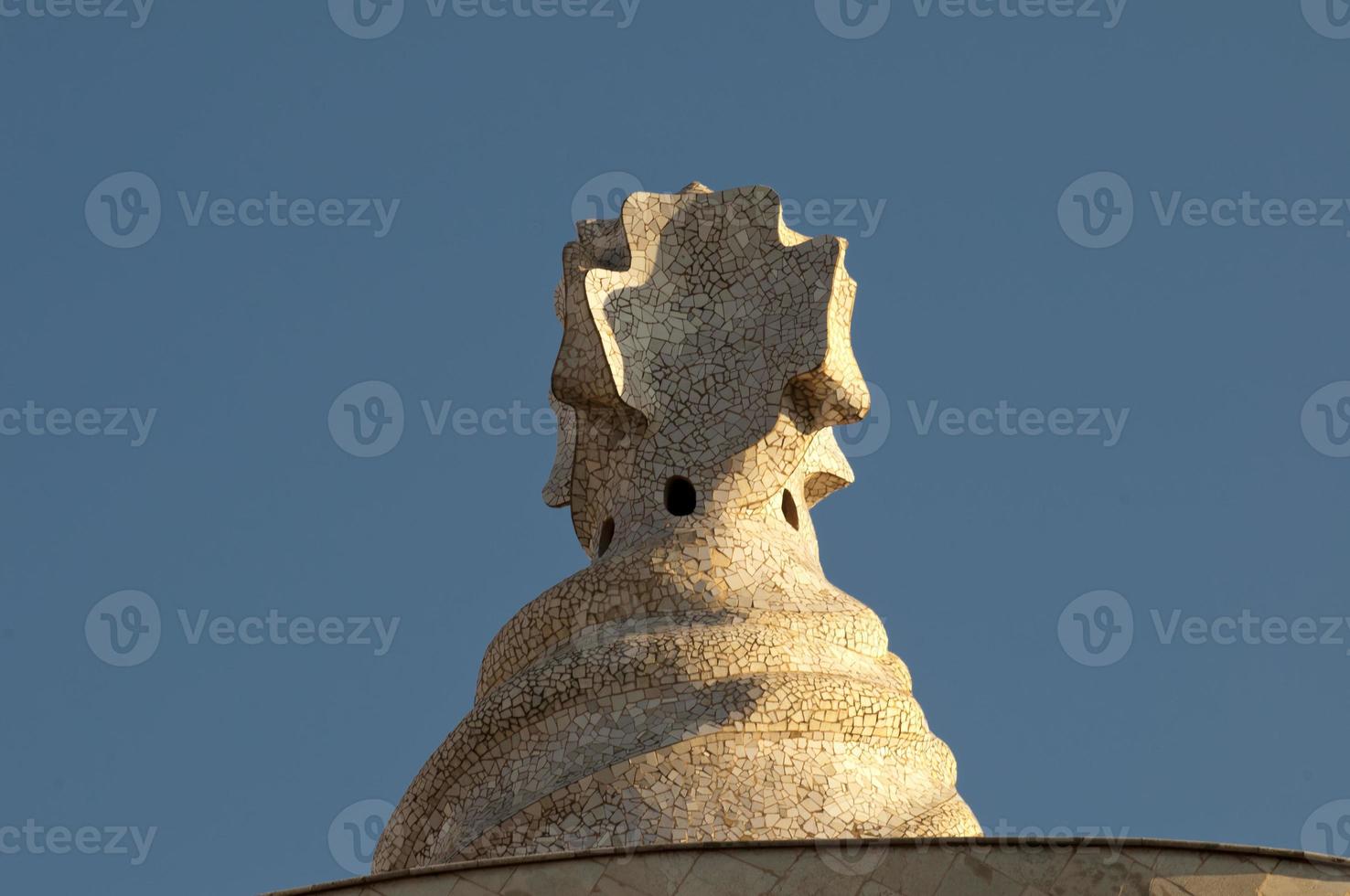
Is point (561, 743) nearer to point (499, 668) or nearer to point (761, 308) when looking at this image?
point (499, 668)

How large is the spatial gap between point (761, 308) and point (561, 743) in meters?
4.32

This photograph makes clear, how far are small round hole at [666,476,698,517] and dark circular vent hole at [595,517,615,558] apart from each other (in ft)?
2.08

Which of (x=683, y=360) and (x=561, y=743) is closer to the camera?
(x=561, y=743)

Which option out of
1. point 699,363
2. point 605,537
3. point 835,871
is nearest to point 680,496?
point 605,537

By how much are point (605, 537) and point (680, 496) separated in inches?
35.0

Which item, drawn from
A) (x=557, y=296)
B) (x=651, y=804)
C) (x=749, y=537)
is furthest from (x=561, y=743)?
(x=557, y=296)

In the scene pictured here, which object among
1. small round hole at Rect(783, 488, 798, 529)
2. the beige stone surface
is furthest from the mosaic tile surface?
the beige stone surface

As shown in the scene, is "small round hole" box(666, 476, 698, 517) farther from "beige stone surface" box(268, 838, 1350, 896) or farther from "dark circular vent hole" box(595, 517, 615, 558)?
"beige stone surface" box(268, 838, 1350, 896)

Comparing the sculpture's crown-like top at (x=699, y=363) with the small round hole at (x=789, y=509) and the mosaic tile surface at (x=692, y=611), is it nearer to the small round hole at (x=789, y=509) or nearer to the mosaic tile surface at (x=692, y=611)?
the mosaic tile surface at (x=692, y=611)

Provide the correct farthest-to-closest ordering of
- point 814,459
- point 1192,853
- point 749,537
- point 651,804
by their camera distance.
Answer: point 814,459 < point 749,537 < point 651,804 < point 1192,853

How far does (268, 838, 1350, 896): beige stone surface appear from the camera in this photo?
13.9 metres

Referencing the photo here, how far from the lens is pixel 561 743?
690 inches

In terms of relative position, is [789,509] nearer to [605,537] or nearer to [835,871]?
[605,537]

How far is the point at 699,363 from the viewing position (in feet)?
65.1
